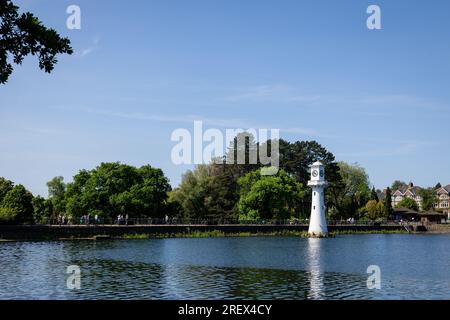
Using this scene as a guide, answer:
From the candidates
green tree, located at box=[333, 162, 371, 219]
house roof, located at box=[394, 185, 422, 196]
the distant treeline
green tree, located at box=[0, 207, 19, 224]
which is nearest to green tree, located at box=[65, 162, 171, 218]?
the distant treeline

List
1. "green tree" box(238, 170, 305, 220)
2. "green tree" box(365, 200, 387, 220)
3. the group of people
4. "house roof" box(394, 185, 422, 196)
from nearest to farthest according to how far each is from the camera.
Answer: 1. the group of people
2. "green tree" box(238, 170, 305, 220)
3. "green tree" box(365, 200, 387, 220)
4. "house roof" box(394, 185, 422, 196)

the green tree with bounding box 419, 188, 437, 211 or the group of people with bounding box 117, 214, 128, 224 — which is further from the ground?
the green tree with bounding box 419, 188, 437, 211

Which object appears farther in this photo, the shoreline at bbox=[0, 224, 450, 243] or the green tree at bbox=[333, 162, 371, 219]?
the green tree at bbox=[333, 162, 371, 219]

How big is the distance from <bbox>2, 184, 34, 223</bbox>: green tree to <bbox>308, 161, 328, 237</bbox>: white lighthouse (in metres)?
39.5

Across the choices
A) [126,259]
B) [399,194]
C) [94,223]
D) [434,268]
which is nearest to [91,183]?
[94,223]

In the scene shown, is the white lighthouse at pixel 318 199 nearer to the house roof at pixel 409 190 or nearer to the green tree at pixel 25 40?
the green tree at pixel 25 40

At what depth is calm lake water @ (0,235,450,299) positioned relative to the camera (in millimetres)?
28734

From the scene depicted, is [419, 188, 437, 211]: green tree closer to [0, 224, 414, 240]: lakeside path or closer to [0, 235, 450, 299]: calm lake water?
[0, 224, 414, 240]: lakeside path

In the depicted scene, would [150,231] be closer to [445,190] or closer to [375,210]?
[375,210]

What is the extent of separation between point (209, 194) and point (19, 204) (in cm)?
3505

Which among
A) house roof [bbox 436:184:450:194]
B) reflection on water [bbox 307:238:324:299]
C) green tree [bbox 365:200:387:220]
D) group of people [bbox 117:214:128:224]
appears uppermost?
house roof [bbox 436:184:450:194]

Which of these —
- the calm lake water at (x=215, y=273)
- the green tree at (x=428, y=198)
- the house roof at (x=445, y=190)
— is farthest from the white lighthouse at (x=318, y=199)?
the house roof at (x=445, y=190)

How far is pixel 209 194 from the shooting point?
9819 cm

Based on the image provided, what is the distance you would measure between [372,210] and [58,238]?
73.6 metres
